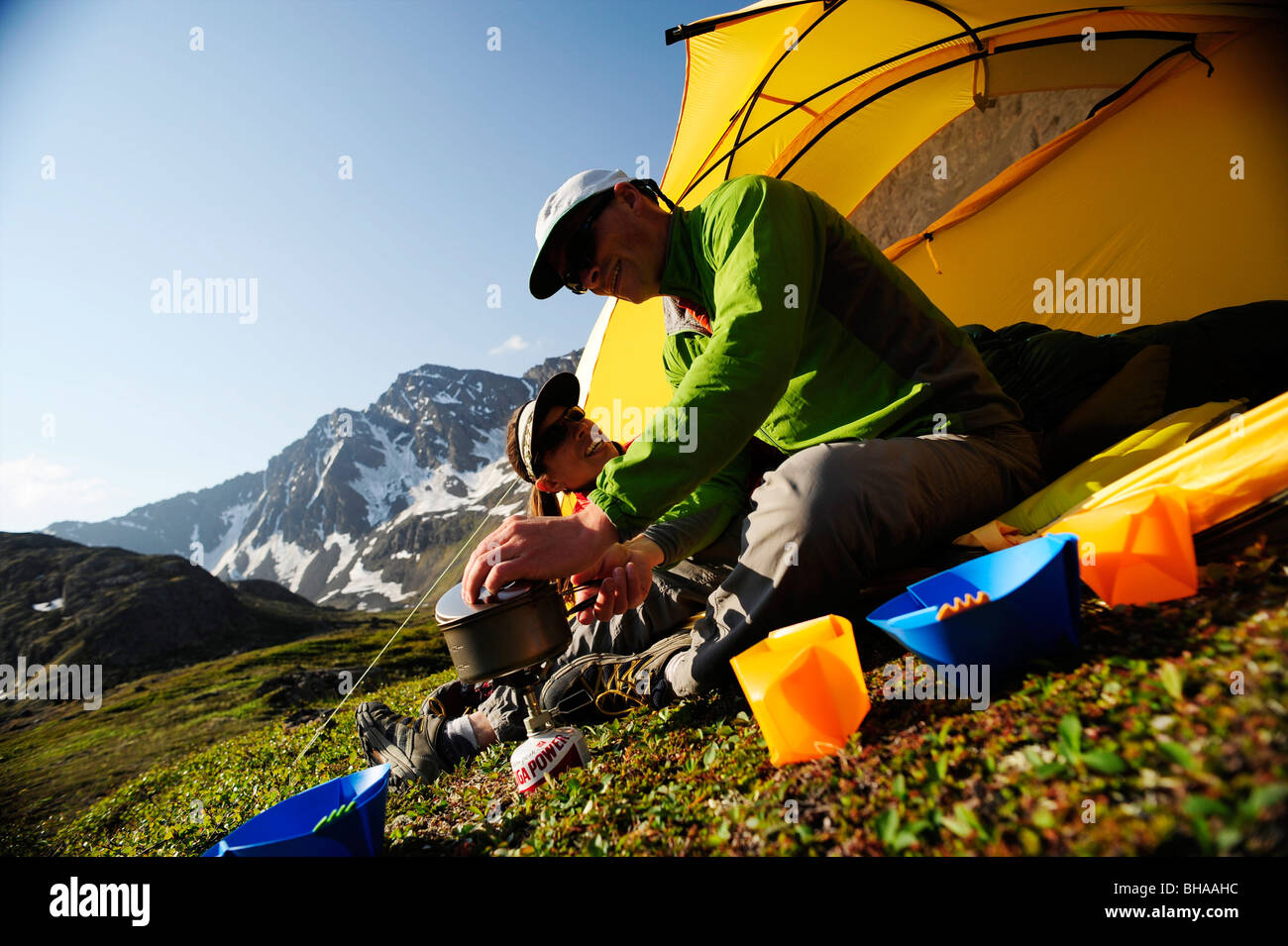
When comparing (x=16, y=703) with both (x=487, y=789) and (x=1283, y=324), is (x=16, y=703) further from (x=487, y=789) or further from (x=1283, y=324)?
(x=1283, y=324)

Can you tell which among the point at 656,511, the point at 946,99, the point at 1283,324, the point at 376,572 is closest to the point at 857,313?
the point at 656,511

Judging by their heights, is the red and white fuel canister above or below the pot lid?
below

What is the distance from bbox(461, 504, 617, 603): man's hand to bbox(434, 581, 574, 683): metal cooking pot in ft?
0.33

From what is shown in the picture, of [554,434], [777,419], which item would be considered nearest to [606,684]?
[777,419]

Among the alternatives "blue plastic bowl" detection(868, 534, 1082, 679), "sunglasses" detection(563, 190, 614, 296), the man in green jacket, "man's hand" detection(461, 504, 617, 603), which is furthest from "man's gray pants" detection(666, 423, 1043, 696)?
"sunglasses" detection(563, 190, 614, 296)

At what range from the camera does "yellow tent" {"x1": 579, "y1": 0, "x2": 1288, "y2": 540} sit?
507 cm

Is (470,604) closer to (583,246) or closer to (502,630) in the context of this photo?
(502,630)

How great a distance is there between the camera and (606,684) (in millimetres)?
3326

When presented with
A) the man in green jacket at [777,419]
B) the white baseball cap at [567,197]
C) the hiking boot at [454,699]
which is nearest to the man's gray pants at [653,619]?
the hiking boot at [454,699]

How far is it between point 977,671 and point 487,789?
2252 mm

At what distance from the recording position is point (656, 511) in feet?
7.47

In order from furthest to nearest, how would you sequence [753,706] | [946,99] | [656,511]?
[946,99], [656,511], [753,706]

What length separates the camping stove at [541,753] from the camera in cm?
262

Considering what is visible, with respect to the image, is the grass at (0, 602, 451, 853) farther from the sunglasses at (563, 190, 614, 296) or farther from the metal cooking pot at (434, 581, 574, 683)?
the sunglasses at (563, 190, 614, 296)
